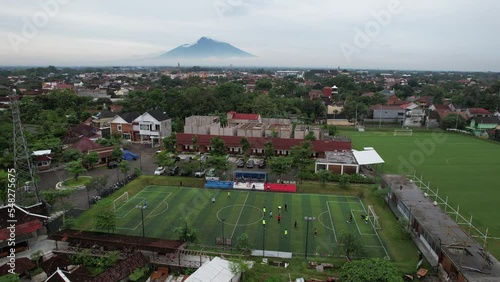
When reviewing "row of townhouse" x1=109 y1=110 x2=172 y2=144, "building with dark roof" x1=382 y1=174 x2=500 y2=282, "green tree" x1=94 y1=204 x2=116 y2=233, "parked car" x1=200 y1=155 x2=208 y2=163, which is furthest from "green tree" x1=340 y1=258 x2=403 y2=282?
"row of townhouse" x1=109 y1=110 x2=172 y2=144

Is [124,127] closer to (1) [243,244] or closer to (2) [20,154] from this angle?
(2) [20,154]

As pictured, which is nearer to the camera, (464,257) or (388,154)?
(464,257)

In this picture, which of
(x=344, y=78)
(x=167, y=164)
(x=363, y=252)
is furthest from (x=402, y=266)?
(x=344, y=78)

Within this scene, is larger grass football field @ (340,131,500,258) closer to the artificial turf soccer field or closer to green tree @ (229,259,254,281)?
the artificial turf soccer field

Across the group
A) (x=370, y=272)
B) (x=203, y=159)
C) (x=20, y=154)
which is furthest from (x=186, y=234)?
(x=203, y=159)

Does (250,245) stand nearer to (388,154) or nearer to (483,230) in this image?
(483,230)

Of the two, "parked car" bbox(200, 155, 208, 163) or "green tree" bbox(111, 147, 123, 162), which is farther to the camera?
"parked car" bbox(200, 155, 208, 163)

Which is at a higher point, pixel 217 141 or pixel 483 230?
pixel 217 141
